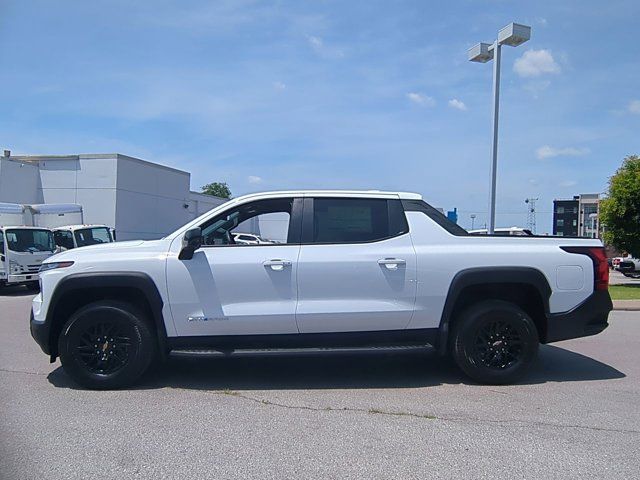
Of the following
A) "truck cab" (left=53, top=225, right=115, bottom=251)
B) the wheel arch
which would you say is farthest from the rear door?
"truck cab" (left=53, top=225, right=115, bottom=251)

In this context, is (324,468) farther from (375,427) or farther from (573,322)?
(573,322)

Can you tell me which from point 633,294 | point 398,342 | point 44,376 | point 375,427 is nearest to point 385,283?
point 398,342

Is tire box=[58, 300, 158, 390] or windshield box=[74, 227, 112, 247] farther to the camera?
windshield box=[74, 227, 112, 247]

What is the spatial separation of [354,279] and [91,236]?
1821cm

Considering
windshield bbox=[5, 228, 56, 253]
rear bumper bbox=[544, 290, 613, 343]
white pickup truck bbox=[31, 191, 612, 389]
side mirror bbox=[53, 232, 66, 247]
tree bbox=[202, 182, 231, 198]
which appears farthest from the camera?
tree bbox=[202, 182, 231, 198]

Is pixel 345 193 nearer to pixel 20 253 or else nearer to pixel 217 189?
pixel 20 253

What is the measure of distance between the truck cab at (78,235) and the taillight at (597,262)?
17542mm

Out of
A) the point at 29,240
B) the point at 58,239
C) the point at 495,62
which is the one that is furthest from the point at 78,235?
the point at 495,62

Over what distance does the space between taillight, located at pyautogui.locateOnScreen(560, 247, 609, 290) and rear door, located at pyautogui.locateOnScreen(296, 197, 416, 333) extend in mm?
1823

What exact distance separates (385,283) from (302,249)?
0.91m

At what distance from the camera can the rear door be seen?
5.73 meters

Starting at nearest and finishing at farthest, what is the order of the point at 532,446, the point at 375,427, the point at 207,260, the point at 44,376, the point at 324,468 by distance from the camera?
the point at 324,468
the point at 532,446
the point at 375,427
the point at 207,260
the point at 44,376

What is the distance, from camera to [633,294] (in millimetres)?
15875

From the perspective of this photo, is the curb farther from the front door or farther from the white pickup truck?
the front door
